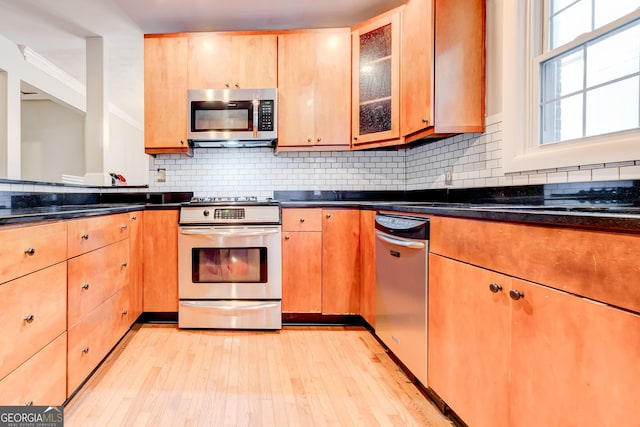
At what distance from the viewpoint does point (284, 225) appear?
250cm

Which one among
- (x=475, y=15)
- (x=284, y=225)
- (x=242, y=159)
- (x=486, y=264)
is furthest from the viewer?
(x=242, y=159)

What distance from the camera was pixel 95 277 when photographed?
1.74 meters

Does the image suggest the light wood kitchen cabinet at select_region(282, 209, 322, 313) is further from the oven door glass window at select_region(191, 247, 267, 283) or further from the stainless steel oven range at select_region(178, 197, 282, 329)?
the oven door glass window at select_region(191, 247, 267, 283)

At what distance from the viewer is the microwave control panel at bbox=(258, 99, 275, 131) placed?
2703mm

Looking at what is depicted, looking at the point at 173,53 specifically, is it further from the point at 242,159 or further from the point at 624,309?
the point at 624,309

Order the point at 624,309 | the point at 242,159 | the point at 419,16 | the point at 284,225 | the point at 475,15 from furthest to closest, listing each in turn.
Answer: the point at 242,159
the point at 284,225
the point at 419,16
the point at 475,15
the point at 624,309

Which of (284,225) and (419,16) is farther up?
(419,16)

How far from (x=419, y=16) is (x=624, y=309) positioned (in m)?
2.01

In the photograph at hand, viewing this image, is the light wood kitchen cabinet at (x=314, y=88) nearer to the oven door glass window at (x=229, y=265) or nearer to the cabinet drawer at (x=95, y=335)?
the oven door glass window at (x=229, y=265)

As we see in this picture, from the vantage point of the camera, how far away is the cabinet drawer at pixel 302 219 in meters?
2.50

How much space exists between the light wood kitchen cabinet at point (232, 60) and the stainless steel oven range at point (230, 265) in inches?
41.1

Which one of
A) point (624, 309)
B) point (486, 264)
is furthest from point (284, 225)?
point (624, 309)

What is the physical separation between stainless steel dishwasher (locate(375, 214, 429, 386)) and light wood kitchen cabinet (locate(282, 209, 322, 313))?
→ 0.55 m

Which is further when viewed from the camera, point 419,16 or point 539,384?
point 419,16
